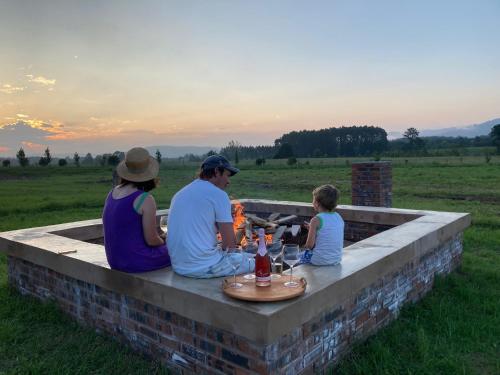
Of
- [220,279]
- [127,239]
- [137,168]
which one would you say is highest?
[137,168]

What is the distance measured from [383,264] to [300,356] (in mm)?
1390

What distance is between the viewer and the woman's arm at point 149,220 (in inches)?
137

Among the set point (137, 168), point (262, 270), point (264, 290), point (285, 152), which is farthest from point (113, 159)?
point (264, 290)

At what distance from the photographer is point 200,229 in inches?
131

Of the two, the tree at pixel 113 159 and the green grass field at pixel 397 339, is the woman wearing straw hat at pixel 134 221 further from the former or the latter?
the tree at pixel 113 159

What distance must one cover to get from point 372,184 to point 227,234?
5.23 metres

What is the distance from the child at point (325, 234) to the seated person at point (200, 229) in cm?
82

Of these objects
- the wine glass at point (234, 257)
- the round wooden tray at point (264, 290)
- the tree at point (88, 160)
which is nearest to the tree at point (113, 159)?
the tree at point (88, 160)

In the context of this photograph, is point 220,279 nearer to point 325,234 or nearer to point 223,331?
point 223,331

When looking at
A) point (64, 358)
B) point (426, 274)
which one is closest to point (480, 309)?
point (426, 274)

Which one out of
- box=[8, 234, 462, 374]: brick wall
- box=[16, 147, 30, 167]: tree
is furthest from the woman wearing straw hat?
box=[16, 147, 30, 167]: tree

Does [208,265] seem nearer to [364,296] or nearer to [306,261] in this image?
[306,261]

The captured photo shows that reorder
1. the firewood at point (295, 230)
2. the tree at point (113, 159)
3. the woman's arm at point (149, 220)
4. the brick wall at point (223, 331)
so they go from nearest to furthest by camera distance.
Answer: the brick wall at point (223, 331)
the woman's arm at point (149, 220)
the firewood at point (295, 230)
the tree at point (113, 159)

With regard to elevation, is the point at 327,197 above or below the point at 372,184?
above
